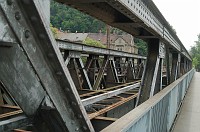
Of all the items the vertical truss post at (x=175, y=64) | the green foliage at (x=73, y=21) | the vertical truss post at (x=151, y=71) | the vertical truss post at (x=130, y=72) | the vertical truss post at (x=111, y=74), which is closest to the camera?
the vertical truss post at (x=151, y=71)

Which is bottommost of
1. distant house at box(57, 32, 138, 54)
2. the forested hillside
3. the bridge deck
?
the bridge deck

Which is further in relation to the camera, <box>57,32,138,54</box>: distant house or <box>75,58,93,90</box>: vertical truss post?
<box>57,32,138,54</box>: distant house

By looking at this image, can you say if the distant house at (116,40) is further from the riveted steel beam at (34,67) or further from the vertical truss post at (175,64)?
the riveted steel beam at (34,67)

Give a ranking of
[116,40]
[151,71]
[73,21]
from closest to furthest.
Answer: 1. [151,71]
2. [116,40]
3. [73,21]

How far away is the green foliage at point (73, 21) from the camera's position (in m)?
118

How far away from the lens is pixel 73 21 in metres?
119

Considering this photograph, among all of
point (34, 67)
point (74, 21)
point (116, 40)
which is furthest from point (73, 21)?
point (34, 67)

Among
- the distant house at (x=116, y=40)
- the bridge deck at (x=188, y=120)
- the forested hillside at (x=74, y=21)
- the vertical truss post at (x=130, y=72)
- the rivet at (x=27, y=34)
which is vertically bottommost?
the bridge deck at (x=188, y=120)

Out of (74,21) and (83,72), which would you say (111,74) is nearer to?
(83,72)

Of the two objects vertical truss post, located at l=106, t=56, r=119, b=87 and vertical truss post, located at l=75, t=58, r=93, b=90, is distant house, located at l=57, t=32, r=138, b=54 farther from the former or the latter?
vertical truss post, located at l=75, t=58, r=93, b=90

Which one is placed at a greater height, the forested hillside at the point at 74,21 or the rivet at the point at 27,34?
the forested hillside at the point at 74,21

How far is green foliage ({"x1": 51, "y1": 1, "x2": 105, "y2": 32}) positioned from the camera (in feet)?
386

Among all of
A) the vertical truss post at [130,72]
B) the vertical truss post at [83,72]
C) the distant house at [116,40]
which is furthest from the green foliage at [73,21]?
the vertical truss post at [83,72]

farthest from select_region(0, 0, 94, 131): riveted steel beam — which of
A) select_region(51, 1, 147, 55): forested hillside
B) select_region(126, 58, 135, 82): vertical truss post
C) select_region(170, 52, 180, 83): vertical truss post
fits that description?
select_region(51, 1, 147, 55): forested hillside
